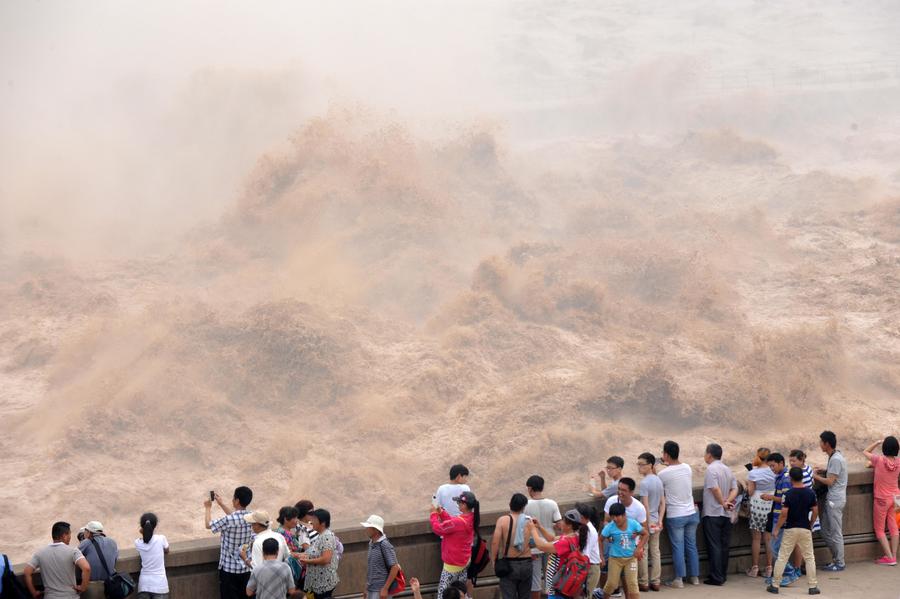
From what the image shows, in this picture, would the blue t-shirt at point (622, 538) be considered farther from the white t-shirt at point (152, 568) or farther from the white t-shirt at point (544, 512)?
the white t-shirt at point (152, 568)

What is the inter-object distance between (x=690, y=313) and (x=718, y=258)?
15.5 ft

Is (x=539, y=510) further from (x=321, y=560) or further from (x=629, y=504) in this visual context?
(x=321, y=560)

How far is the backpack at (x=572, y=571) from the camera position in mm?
6691

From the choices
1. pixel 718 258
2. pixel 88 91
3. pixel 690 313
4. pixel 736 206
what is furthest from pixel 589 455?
pixel 88 91

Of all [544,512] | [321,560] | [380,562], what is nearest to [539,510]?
[544,512]

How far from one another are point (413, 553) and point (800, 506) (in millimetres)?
2906

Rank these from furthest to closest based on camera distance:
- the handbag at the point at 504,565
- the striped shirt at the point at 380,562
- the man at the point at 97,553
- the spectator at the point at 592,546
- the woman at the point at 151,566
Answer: the handbag at the point at 504,565, the spectator at the point at 592,546, the striped shirt at the point at 380,562, the woman at the point at 151,566, the man at the point at 97,553

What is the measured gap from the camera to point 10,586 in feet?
19.9

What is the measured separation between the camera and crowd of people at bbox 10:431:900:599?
6.39m

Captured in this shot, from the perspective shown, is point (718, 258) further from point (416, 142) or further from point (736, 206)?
point (416, 142)

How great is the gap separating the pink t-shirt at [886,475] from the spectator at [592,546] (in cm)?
282

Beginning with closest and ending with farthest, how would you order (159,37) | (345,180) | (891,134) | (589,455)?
(589,455) → (345,180) → (891,134) → (159,37)

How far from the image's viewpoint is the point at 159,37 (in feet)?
164

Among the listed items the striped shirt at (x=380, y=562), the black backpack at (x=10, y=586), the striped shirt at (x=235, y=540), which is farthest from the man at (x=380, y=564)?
the black backpack at (x=10, y=586)
